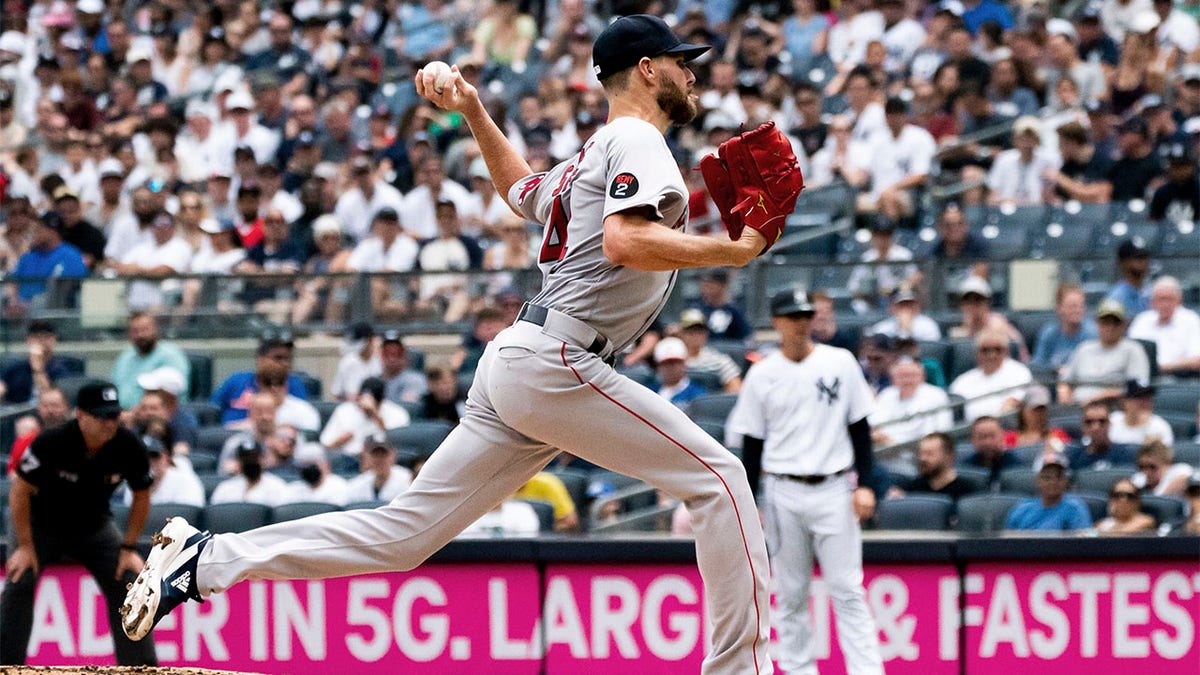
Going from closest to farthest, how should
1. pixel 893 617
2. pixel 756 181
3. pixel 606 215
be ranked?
pixel 606 215
pixel 756 181
pixel 893 617

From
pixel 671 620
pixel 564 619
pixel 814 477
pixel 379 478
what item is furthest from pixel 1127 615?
pixel 379 478

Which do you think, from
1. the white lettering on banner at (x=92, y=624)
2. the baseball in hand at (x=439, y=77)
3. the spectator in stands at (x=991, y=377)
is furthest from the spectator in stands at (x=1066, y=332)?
the baseball in hand at (x=439, y=77)

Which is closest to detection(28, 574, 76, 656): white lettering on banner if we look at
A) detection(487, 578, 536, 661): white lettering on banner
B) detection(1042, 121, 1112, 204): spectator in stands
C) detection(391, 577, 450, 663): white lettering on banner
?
detection(391, 577, 450, 663): white lettering on banner

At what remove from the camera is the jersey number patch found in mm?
4734

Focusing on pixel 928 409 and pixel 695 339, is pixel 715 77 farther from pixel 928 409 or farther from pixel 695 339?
pixel 928 409

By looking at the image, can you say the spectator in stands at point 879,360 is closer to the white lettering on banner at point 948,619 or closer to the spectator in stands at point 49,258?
the white lettering on banner at point 948,619

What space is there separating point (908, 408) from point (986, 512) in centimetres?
127

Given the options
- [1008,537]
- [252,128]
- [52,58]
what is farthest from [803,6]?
[1008,537]

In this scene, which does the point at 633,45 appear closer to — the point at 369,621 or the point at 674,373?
the point at 369,621

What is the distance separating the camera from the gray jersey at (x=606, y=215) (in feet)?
14.5

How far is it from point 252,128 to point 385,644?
756 cm

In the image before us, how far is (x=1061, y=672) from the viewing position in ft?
26.0

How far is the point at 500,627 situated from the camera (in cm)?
827

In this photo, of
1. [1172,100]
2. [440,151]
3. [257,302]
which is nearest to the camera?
[257,302]
